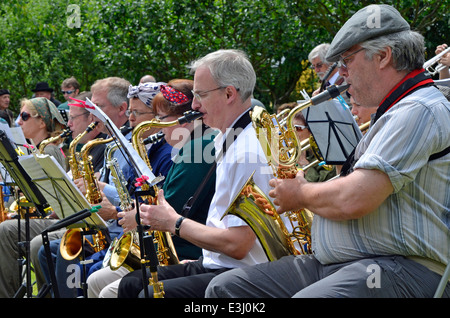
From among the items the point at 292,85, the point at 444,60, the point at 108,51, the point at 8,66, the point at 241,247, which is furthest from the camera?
the point at 8,66

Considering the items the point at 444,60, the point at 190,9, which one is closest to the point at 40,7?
the point at 190,9

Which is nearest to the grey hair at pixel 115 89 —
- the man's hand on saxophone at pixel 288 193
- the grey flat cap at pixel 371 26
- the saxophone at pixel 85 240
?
the saxophone at pixel 85 240

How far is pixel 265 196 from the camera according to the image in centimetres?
327

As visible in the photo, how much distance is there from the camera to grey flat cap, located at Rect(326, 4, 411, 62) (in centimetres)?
273

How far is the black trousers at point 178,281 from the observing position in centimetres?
339

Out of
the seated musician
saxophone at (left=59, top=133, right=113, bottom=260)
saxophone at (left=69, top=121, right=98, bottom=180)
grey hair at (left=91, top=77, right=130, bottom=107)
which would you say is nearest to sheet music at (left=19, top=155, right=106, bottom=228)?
saxophone at (left=59, top=133, right=113, bottom=260)

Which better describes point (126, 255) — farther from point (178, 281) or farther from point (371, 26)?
point (371, 26)

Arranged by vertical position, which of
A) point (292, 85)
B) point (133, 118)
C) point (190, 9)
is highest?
point (190, 9)

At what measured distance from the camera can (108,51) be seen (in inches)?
407

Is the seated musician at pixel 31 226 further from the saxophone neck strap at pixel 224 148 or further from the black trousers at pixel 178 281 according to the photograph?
the saxophone neck strap at pixel 224 148

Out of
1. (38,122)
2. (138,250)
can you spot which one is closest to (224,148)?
(138,250)

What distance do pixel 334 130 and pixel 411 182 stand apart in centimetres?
109
